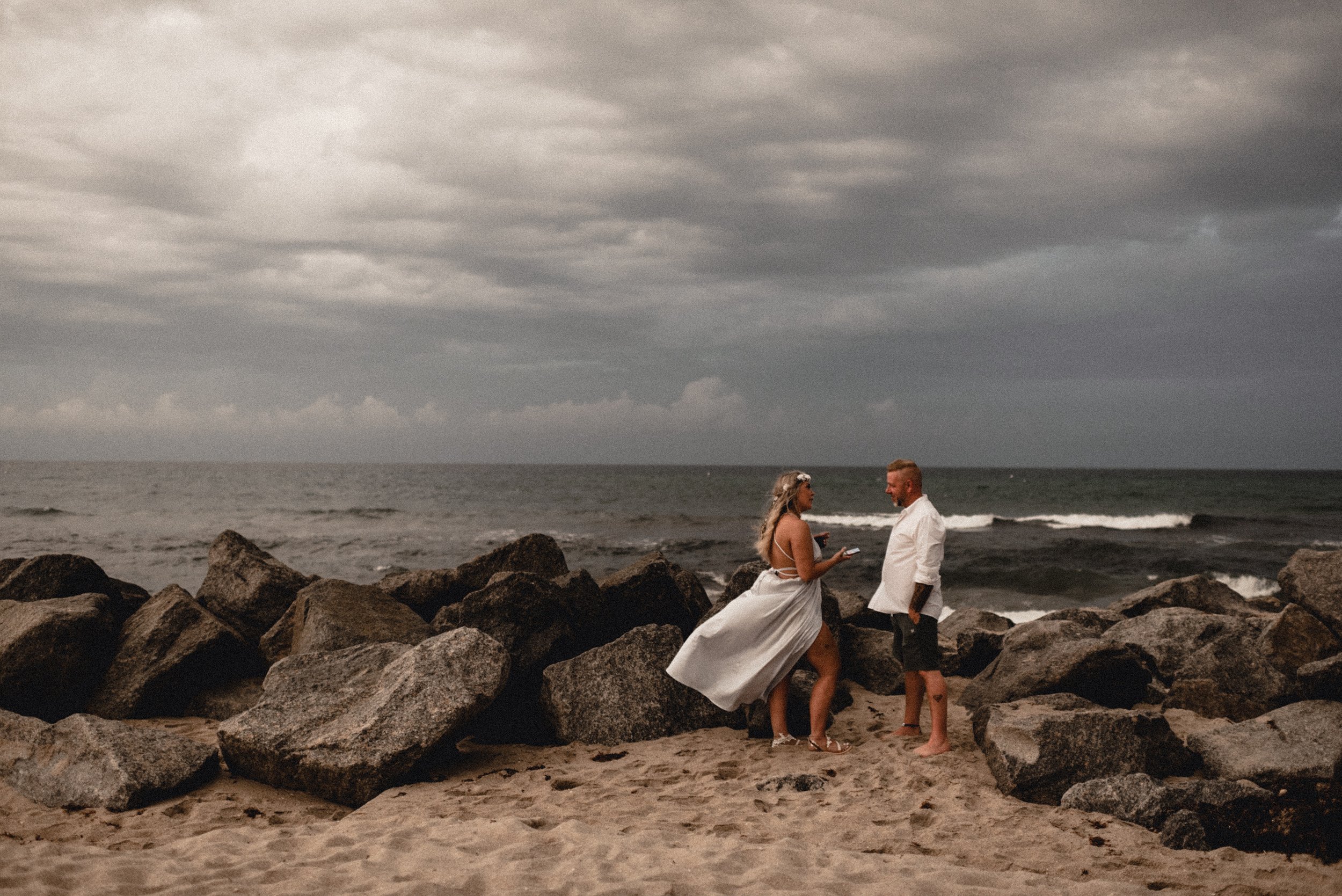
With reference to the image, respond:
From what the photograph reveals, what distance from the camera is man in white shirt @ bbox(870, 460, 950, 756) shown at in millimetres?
6840

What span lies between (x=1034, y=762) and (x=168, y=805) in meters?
6.01

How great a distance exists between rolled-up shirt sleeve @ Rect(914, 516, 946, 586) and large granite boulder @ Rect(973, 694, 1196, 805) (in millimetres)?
1174

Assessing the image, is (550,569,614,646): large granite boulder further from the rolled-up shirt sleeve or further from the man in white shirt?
the rolled-up shirt sleeve

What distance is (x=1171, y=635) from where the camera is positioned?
9445mm

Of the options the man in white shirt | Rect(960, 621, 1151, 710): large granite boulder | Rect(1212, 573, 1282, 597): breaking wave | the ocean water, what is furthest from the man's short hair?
Rect(1212, 573, 1282, 597): breaking wave

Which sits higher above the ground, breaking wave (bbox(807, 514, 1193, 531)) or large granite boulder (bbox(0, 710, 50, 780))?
large granite boulder (bbox(0, 710, 50, 780))

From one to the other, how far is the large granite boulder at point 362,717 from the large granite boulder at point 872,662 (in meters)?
3.99

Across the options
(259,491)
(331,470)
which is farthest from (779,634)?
(331,470)

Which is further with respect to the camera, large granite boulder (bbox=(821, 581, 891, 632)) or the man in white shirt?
large granite boulder (bbox=(821, 581, 891, 632))

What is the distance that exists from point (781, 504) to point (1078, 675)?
10.4ft

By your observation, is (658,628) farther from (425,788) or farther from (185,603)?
(185,603)

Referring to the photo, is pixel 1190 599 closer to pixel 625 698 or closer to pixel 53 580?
pixel 625 698

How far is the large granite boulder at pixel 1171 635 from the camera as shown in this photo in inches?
363

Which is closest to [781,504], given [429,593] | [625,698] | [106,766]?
[625,698]
